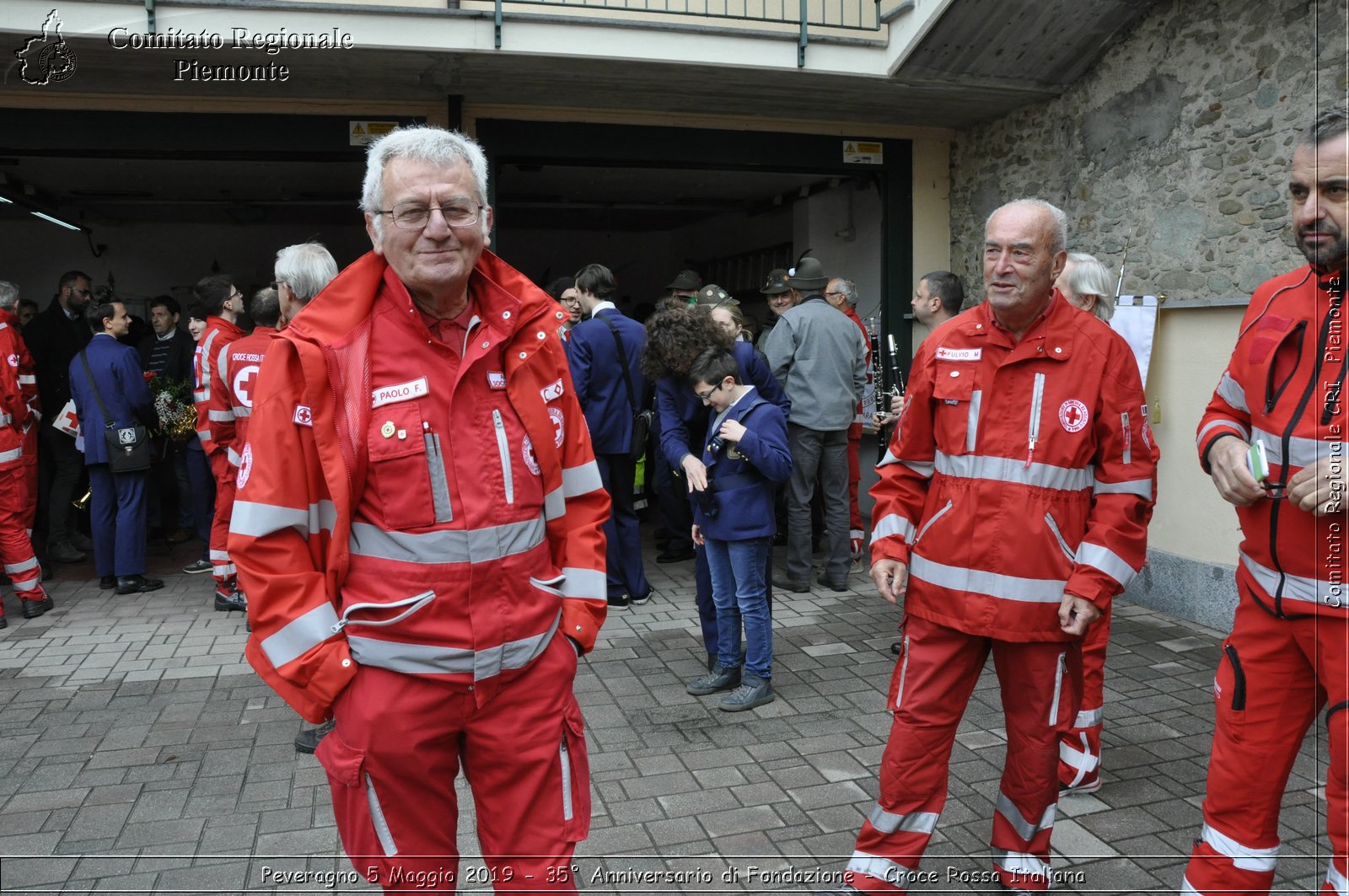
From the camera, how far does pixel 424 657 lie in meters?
2.16

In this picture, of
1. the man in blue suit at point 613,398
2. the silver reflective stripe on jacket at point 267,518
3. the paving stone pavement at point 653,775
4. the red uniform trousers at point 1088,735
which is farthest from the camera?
the man in blue suit at point 613,398

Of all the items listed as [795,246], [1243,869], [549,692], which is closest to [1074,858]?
[1243,869]

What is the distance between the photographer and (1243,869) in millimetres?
2543

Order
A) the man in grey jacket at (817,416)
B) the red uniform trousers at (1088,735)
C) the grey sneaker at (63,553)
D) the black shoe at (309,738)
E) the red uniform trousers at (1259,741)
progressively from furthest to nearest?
the grey sneaker at (63,553)
the man in grey jacket at (817,416)
the black shoe at (309,738)
the red uniform trousers at (1088,735)
the red uniform trousers at (1259,741)

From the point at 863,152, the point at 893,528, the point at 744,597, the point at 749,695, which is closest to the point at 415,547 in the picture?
the point at 893,528

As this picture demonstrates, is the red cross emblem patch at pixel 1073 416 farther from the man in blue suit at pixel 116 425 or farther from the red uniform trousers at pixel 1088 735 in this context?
the man in blue suit at pixel 116 425

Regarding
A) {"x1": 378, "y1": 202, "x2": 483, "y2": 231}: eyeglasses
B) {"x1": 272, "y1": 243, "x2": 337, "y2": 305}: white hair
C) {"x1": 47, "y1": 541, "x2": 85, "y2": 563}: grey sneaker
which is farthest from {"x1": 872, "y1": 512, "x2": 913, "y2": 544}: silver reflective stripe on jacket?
{"x1": 47, "y1": 541, "x2": 85, "y2": 563}: grey sneaker

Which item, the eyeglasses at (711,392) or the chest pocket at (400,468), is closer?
the chest pocket at (400,468)

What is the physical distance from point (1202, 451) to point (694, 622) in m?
4.15

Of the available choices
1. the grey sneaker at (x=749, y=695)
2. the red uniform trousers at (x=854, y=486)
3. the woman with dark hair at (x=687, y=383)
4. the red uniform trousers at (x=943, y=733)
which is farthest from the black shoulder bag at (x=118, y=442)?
the red uniform trousers at (x=943, y=733)

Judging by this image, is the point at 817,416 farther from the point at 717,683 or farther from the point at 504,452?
the point at 504,452

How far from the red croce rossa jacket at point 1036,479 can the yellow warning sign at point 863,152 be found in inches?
268

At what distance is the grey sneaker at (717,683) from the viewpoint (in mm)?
5160

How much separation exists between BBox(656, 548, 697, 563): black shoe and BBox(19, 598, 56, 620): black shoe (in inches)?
179
